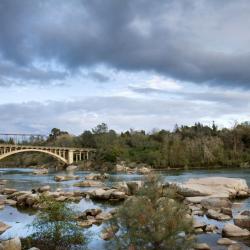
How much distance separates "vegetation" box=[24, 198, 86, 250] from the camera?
16.2 m

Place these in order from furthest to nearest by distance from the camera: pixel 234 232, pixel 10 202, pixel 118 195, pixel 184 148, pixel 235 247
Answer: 1. pixel 184 148
2. pixel 118 195
3. pixel 10 202
4. pixel 234 232
5. pixel 235 247

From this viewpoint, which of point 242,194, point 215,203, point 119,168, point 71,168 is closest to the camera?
point 215,203

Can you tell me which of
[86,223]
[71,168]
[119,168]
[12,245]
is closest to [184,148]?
[119,168]

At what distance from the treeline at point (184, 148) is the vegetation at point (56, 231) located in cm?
8859

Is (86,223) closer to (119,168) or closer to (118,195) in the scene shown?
(118,195)

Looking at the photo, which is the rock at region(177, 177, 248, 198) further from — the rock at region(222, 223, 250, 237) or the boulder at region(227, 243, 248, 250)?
the boulder at region(227, 243, 248, 250)

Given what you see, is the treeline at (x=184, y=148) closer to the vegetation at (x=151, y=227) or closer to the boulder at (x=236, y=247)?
the boulder at (x=236, y=247)

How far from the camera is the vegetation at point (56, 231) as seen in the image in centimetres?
1623

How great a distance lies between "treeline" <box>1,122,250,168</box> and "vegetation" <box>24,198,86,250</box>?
88.6 m

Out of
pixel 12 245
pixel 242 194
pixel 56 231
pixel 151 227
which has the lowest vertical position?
pixel 242 194

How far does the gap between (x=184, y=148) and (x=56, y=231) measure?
319ft

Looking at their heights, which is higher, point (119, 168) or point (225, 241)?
point (119, 168)

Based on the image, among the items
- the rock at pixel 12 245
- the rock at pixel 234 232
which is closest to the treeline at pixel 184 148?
the rock at pixel 234 232

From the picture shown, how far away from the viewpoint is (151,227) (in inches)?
454
